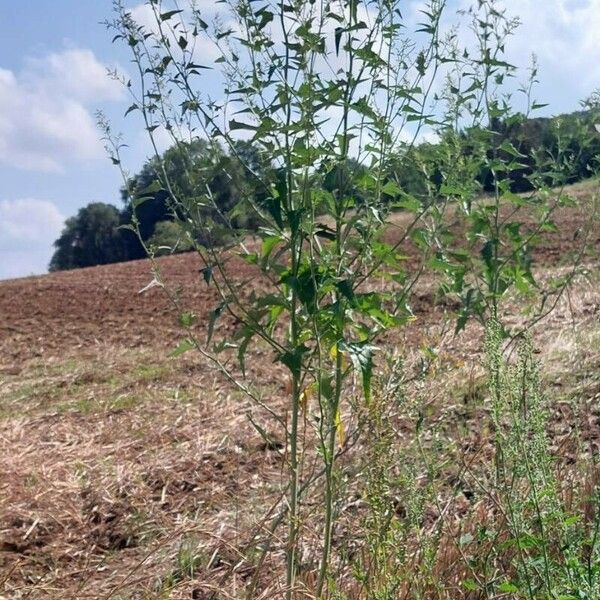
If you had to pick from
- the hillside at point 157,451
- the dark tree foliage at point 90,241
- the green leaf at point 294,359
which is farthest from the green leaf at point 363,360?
the dark tree foliage at point 90,241

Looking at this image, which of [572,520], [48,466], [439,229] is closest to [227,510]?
[48,466]

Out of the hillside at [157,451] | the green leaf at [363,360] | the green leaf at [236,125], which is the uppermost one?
the green leaf at [236,125]

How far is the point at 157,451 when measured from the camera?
5.21 meters

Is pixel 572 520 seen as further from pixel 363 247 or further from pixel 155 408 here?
pixel 155 408

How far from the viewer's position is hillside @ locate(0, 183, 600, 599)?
3.64 metres

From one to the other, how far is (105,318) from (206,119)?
8191mm

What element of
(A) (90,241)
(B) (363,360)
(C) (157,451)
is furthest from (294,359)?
(A) (90,241)

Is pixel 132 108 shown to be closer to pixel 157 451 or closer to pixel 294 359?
pixel 294 359

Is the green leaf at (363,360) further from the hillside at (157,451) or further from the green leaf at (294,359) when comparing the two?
the hillside at (157,451)

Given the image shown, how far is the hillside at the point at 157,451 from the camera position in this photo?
3637 mm

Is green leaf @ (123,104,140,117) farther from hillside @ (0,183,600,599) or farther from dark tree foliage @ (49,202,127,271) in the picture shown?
dark tree foliage @ (49,202,127,271)

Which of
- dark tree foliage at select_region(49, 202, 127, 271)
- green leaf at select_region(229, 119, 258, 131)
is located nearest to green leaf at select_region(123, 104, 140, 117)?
green leaf at select_region(229, 119, 258, 131)

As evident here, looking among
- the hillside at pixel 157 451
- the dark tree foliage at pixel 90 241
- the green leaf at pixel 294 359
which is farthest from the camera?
the dark tree foliage at pixel 90 241

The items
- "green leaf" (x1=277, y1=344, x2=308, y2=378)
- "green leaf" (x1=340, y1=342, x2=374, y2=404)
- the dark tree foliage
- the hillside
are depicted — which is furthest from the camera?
the dark tree foliage
